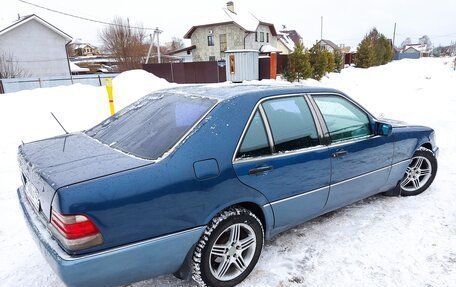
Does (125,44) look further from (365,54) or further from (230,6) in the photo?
(365,54)

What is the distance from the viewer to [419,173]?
14.1 feet

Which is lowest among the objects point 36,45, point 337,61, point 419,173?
point 419,173

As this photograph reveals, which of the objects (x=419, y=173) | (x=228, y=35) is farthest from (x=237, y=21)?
(x=419, y=173)

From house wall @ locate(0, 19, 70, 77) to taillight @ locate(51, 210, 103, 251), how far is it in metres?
32.7

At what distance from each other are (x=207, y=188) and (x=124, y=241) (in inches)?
24.9

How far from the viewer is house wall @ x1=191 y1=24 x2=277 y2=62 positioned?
37.4m

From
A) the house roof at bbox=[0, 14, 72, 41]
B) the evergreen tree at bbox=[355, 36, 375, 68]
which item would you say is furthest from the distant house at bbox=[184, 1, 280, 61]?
the house roof at bbox=[0, 14, 72, 41]

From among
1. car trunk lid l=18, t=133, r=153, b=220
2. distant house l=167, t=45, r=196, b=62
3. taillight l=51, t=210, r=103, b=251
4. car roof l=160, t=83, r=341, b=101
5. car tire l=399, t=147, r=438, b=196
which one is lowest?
car tire l=399, t=147, r=438, b=196

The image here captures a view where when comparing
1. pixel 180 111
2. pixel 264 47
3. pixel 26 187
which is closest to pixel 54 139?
pixel 26 187

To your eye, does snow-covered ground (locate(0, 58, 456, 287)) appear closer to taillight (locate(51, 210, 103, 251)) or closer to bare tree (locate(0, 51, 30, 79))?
taillight (locate(51, 210, 103, 251))

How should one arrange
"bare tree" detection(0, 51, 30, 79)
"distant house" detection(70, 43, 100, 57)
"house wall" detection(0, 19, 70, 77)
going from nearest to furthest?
"bare tree" detection(0, 51, 30, 79), "house wall" detection(0, 19, 70, 77), "distant house" detection(70, 43, 100, 57)

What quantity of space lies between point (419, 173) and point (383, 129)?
1.25 m

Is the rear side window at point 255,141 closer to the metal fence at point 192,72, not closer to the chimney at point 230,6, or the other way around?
the metal fence at point 192,72

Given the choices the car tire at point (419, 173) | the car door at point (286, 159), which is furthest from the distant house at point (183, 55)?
the car door at point (286, 159)
